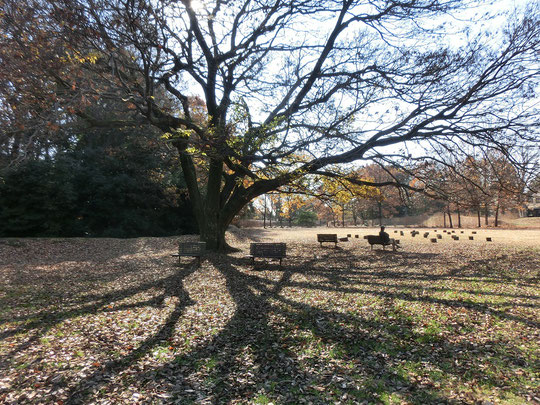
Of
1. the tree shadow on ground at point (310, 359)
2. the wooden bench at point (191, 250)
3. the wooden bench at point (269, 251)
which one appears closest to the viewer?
the tree shadow on ground at point (310, 359)

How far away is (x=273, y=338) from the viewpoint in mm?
5297

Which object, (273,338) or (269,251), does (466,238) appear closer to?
(269,251)

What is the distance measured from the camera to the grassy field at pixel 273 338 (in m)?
3.81

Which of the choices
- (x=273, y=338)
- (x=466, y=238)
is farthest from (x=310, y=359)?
(x=466, y=238)

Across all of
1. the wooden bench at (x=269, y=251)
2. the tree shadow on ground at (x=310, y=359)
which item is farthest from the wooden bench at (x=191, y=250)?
the tree shadow on ground at (x=310, y=359)

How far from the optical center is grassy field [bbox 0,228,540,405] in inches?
150

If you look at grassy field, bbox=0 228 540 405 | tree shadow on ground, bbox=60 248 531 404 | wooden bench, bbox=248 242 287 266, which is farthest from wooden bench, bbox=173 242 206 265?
tree shadow on ground, bbox=60 248 531 404

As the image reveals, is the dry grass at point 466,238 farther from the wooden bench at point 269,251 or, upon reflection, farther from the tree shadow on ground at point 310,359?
the tree shadow on ground at point 310,359

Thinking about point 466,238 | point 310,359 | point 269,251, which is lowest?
point 310,359

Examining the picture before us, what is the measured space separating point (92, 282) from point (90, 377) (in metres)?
6.38

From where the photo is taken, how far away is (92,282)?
380 inches

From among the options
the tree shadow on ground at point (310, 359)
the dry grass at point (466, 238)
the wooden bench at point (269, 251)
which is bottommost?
the tree shadow on ground at point (310, 359)

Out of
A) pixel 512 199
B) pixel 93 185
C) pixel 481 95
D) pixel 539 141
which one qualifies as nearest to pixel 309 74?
pixel 481 95

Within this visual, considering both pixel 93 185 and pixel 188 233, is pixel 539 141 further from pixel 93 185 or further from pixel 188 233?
pixel 93 185
